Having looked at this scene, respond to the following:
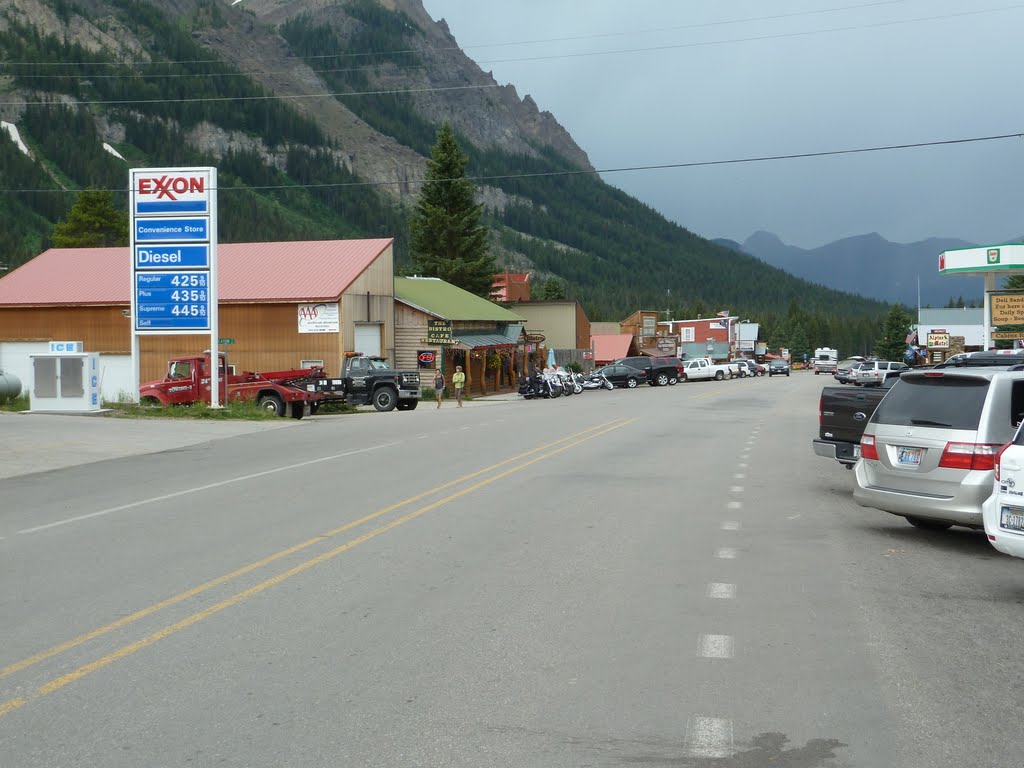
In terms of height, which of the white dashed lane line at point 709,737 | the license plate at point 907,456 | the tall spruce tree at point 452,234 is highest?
the tall spruce tree at point 452,234

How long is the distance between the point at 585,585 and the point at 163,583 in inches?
135

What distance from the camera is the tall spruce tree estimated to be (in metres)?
85.9

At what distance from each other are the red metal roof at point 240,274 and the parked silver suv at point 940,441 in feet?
124

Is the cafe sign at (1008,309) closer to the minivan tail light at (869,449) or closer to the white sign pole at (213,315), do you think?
the white sign pole at (213,315)

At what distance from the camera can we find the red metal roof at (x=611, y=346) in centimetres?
10612

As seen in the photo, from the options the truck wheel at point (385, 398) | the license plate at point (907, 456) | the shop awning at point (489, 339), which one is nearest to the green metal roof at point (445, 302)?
the shop awning at point (489, 339)

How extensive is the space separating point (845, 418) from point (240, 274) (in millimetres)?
40612

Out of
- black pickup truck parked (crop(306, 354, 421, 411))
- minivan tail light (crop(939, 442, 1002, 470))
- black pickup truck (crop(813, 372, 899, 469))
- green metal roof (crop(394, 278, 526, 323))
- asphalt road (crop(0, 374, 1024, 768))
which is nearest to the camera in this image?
asphalt road (crop(0, 374, 1024, 768))

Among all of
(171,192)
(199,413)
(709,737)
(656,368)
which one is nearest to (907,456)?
(709,737)

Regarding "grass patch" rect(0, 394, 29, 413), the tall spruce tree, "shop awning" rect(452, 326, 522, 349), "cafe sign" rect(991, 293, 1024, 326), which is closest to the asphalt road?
"grass patch" rect(0, 394, 29, 413)

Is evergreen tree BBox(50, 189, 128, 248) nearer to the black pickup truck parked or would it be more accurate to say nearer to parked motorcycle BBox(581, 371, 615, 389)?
parked motorcycle BBox(581, 371, 615, 389)

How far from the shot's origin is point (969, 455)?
10.1m

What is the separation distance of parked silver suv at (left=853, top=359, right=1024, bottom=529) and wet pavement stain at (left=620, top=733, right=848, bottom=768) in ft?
19.1

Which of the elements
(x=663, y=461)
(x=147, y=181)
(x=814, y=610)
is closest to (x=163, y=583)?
(x=814, y=610)
